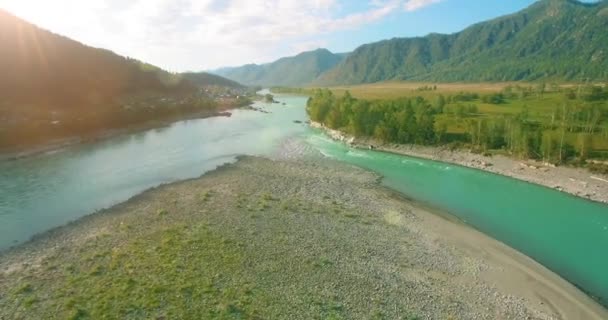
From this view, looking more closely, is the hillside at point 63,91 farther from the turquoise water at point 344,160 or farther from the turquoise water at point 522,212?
the turquoise water at point 522,212

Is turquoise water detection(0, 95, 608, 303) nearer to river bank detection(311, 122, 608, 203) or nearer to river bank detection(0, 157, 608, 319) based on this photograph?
river bank detection(311, 122, 608, 203)

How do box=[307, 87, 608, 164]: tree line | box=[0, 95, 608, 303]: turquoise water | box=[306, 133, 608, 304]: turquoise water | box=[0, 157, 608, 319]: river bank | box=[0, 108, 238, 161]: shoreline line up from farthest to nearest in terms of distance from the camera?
box=[0, 108, 238, 161]: shoreline
box=[307, 87, 608, 164]: tree line
box=[0, 95, 608, 303]: turquoise water
box=[306, 133, 608, 304]: turquoise water
box=[0, 157, 608, 319]: river bank

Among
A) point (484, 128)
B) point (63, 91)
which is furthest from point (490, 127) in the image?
point (63, 91)

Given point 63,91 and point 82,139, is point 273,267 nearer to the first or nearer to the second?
point 82,139

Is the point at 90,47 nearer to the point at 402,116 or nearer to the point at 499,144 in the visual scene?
the point at 402,116

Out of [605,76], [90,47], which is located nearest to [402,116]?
[90,47]

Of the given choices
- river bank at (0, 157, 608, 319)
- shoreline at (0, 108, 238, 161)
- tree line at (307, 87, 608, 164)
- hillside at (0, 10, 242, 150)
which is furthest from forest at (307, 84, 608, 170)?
hillside at (0, 10, 242, 150)

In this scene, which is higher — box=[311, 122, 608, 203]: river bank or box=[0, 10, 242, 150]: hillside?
box=[0, 10, 242, 150]: hillside
